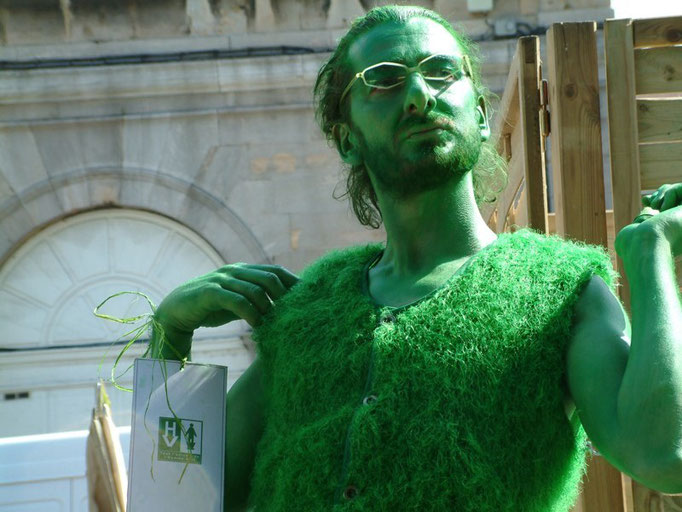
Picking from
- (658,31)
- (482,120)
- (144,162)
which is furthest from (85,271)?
(482,120)

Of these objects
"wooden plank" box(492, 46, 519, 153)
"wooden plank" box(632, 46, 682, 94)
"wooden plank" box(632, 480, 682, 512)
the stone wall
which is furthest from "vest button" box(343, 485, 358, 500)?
the stone wall

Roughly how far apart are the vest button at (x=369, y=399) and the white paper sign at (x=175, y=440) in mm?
343

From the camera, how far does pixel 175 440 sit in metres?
2.02

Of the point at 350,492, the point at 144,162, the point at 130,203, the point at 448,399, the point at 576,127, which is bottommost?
the point at 350,492

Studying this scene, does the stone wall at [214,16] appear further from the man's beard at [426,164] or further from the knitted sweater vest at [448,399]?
the knitted sweater vest at [448,399]

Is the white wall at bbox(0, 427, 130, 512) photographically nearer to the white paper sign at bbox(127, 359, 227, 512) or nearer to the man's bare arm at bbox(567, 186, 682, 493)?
the white paper sign at bbox(127, 359, 227, 512)

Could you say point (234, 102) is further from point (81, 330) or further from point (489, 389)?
point (489, 389)

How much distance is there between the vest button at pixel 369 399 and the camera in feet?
5.86

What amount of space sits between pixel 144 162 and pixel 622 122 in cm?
619

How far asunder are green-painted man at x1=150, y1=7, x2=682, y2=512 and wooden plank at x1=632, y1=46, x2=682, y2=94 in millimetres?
979

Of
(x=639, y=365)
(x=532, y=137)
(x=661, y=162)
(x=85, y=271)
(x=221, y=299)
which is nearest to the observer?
(x=639, y=365)

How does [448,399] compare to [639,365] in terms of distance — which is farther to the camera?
[448,399]

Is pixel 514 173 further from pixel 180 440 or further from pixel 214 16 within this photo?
pixel 214 16

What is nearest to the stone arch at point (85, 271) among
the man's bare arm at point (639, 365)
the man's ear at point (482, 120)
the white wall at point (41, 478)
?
the white wall at point (41, 478)
